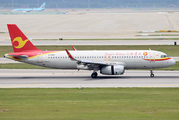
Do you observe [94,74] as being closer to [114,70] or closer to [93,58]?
[93,58]

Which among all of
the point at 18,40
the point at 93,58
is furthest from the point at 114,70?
the point at 18,40

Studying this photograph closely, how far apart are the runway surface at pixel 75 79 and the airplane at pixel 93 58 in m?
1.61

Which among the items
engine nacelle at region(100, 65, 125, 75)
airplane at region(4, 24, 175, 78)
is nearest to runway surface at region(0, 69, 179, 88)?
engine nacelle at region(100, 65, 125, 75)

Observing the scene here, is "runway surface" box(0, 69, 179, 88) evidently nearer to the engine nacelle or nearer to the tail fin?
the engine nacelle

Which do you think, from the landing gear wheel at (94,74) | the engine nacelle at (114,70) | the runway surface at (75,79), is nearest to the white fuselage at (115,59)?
the engine nacelle at (114,70)

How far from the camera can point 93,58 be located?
42938 millimetres

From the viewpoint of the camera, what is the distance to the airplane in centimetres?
4219
